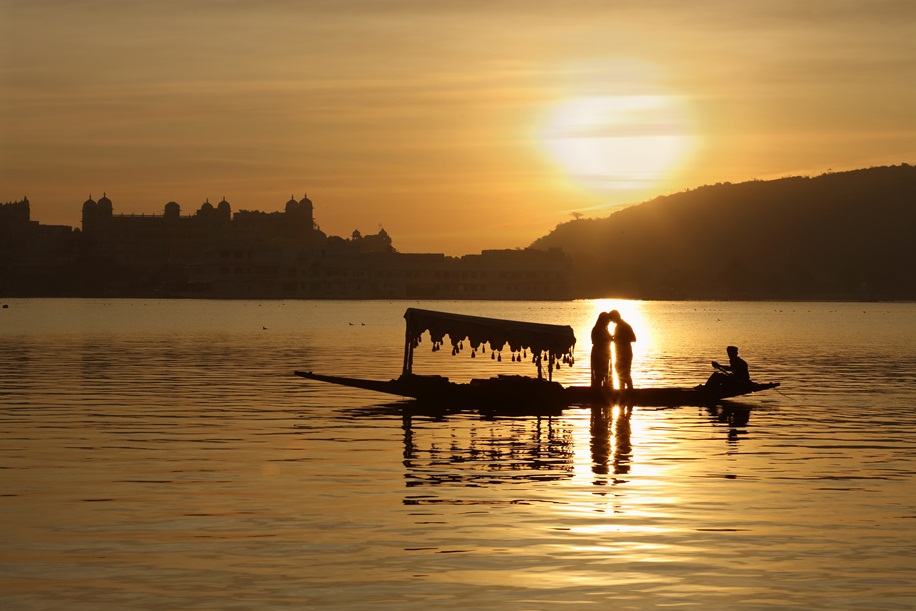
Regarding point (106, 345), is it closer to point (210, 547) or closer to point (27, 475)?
point (27, 475)

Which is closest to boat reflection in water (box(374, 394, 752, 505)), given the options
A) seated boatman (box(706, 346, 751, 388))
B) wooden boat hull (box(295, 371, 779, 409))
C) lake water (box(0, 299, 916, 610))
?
lake water (box(0, 299, 916, 610))

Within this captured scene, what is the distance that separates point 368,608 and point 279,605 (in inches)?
32.7

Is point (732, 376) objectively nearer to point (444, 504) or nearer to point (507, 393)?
point (507, 393)

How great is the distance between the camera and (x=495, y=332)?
1385 inches

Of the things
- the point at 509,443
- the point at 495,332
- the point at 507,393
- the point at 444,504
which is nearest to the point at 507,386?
the point at 507,393

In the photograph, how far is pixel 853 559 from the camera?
15000 millimetres

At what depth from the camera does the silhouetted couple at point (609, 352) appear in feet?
112

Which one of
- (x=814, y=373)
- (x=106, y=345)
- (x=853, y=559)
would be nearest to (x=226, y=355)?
(x=106, y=345)

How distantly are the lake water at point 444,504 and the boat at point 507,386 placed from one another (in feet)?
1.63

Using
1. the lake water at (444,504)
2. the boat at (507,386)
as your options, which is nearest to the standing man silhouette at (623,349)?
the boat at (507,386)

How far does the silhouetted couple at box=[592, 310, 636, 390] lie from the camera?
3406cm

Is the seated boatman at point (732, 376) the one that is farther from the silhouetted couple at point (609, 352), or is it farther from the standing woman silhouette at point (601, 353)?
the standing woman silhouette at point (601, 353)

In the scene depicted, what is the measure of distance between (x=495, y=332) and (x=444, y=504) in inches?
656

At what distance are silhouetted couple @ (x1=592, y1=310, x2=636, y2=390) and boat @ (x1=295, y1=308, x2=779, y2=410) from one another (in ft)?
1.40
